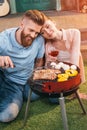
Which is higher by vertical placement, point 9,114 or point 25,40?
point 25,40

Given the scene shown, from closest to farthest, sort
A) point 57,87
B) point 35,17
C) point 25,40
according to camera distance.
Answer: point 57,87 → point 35,17 → point 25,40

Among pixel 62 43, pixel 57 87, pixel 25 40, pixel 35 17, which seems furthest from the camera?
pixel 62 43

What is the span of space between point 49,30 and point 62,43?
179 mm

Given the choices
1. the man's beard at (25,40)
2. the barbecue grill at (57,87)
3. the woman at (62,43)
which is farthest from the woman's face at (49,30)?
the barbecue grill at (57,87)

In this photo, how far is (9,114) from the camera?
2.15 metres

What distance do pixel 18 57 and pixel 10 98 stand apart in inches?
12.7

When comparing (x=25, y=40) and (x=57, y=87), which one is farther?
(x=25, y=40)

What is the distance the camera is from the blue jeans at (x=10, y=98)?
216 cm

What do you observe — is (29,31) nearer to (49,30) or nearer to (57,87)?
(49,30)

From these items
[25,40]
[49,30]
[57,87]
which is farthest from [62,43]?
[57,87]

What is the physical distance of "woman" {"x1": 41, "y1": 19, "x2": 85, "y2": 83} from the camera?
222 cm

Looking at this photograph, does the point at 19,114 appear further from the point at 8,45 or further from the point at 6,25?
the point at 6,25

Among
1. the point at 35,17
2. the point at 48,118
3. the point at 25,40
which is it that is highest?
the point at 35,17

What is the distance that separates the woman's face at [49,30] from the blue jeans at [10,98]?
477 mm
